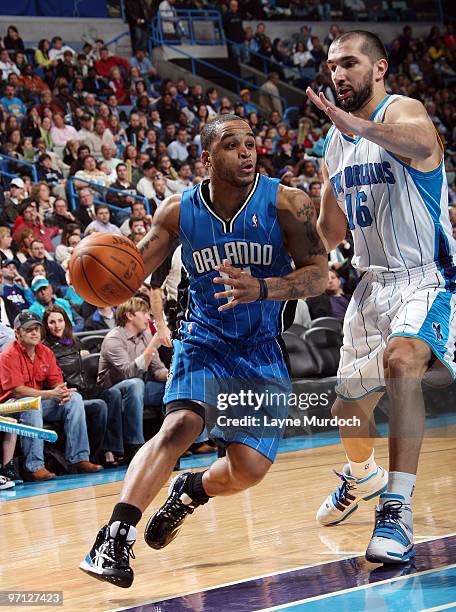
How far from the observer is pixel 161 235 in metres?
4.45

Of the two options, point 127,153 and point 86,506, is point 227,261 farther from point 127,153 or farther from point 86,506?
point 127,153

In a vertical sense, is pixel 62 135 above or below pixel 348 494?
above

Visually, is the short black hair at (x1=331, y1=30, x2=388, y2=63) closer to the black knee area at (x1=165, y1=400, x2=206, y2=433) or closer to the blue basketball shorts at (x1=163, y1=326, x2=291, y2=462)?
the blue basketball shorts at (x1=163, y1=326, x2=291, y2=462)

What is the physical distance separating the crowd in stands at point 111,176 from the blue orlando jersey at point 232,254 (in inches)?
47.0

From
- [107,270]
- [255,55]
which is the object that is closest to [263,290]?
[107,270]

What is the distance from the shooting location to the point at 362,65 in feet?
14.7

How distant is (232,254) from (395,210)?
76cm

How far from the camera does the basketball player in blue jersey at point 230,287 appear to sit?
13.9ft

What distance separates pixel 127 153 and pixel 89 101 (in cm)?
180

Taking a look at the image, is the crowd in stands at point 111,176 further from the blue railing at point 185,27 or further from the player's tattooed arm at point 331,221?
the player's tattooed arm at point 331,221

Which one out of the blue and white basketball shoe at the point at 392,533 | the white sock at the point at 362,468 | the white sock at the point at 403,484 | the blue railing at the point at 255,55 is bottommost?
the white sock at the point at 362,468

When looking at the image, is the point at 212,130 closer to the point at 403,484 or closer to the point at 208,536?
the point at 403,484

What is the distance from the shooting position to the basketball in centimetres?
417

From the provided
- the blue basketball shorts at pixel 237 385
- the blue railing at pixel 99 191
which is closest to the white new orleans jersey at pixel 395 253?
the blue basketball shorts at pixel 237 385
